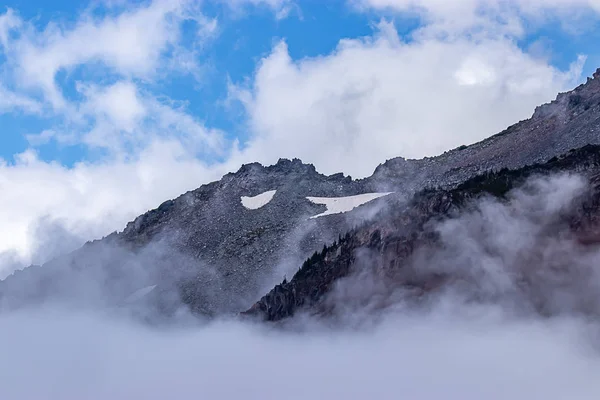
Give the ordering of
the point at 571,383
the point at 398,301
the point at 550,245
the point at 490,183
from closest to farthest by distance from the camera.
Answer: the point at 571,383, the point at 550,245, the point at 398,301, the point at 490,183

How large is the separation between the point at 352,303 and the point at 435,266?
1855 centimetres

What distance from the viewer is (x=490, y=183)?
626ft

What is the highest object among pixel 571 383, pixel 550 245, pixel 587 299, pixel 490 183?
pixel 490 183

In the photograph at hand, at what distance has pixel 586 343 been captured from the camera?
159500 mm

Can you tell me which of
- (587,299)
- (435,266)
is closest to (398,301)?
(435,266)

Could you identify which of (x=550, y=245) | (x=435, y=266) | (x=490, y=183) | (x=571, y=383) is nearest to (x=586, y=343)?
(x=571, y=383)

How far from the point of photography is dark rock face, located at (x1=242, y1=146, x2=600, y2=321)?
168m

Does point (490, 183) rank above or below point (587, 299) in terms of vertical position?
above

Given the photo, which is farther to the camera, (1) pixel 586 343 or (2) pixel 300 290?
(2) pixel 300 290

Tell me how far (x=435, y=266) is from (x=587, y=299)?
28161 millimetres

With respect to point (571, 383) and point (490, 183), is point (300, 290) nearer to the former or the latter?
point (490, 183)

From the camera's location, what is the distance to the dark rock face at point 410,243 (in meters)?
168

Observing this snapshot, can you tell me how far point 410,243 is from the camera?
183250 millimetres

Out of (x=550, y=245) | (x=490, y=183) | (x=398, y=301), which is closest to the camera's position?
(x=550, y=245)
